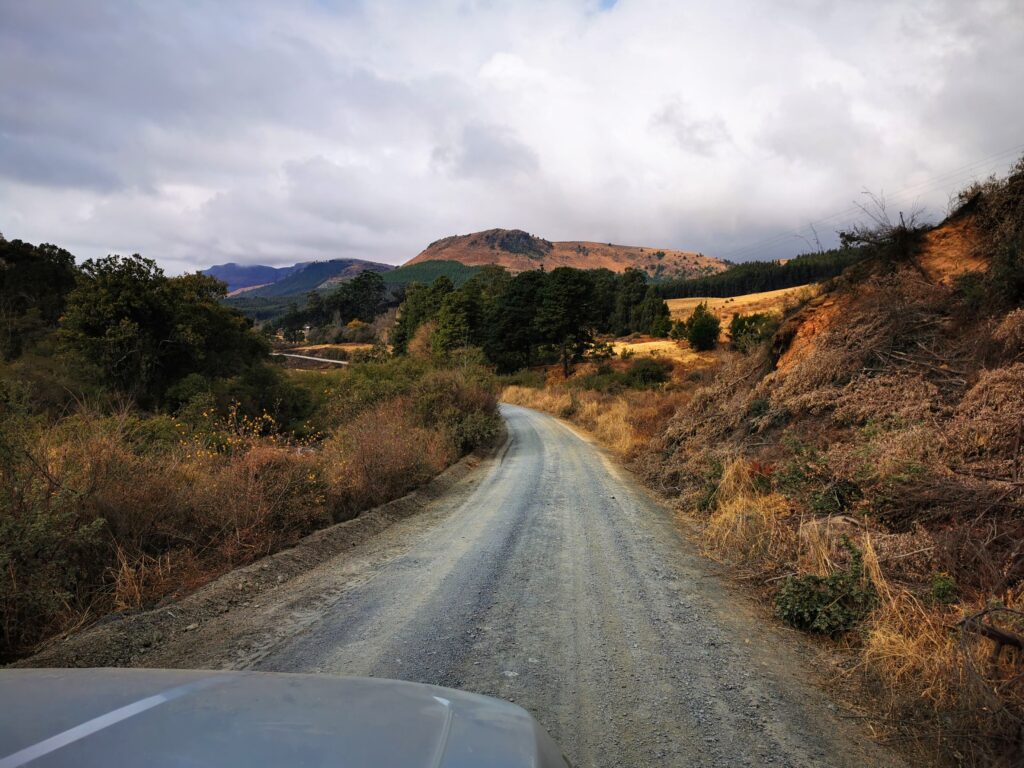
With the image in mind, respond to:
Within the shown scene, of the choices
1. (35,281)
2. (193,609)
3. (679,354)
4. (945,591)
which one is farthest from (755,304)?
(193,609)

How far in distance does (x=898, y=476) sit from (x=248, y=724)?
20.3 feet

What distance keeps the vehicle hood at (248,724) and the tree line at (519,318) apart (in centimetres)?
4311

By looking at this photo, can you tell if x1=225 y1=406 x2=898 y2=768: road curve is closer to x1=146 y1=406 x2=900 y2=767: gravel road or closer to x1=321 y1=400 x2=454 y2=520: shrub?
x1=146 y1=406 x2=900 y2=767: gravel road

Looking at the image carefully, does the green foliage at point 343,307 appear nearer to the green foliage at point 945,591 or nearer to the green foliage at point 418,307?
the green foliage at point 418,307

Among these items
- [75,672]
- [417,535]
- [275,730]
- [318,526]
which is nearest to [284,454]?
[318,526]

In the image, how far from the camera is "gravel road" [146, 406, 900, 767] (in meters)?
3.12

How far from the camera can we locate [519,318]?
55.5 m

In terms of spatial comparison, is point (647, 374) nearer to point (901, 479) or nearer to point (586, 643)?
point (901, 479)

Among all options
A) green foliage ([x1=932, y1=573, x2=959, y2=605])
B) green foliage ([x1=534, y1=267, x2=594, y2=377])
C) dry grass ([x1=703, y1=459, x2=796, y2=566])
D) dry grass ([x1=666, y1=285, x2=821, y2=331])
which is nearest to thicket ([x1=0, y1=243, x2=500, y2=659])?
dry grass ([x1=703, y1=459, x2=796, y2=566])

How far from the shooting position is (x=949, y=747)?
283cm

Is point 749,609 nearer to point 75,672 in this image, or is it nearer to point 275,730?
point 275,730

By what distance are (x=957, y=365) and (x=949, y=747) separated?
657 centimetres

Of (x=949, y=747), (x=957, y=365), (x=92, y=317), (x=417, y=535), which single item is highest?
(x=92, y=317)

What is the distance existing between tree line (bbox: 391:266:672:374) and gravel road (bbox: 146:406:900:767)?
38853mm
